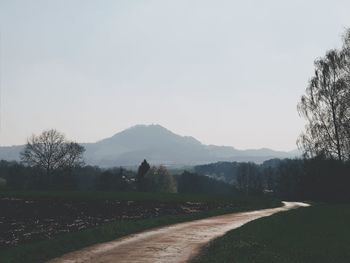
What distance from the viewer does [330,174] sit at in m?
66.2

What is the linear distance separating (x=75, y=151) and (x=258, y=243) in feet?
→ 349

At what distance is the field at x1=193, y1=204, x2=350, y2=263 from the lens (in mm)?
18906

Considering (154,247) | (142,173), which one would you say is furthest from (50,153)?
(154,247)

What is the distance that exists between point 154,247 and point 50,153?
335ft

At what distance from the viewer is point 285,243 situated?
22.8m

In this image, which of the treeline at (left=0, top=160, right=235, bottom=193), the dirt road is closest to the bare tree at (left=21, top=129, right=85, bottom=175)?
the treeline at (left=0, top=160, right=235, bottom=193)

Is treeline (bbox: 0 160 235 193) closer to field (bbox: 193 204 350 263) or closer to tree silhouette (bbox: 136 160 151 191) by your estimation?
tree silhouette (bbox: 136 160 151 191)

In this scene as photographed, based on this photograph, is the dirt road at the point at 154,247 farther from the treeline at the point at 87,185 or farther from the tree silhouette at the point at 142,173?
the treeline at the point at 87,185

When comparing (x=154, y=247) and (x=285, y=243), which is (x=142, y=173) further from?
(x=285, y=243)

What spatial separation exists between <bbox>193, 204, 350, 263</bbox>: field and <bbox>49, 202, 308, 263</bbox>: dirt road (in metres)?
1.13

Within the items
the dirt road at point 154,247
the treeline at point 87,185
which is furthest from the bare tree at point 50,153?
the dirt road at point 154,247

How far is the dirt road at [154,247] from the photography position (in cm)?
1902

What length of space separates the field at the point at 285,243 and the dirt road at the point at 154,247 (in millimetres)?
1129

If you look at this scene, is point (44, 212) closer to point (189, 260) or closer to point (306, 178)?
point (189, 260)
